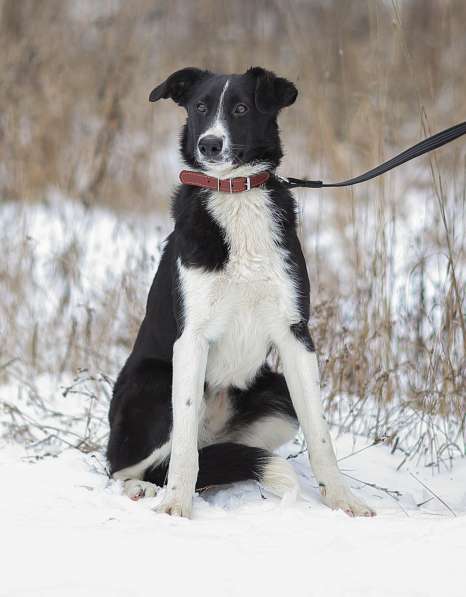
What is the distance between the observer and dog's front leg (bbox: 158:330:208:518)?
2582mm

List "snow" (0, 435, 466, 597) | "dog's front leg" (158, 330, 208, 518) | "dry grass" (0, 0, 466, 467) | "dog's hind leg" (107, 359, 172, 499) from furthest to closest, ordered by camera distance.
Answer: "dry grass" (0, 0, 466, 467), "dog's hind leg" (107, 359, 172, 499), "dog's front leg" (158, 330, 208, 518), "snow" (0, 435, 466, 597)

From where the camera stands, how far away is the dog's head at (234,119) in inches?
104

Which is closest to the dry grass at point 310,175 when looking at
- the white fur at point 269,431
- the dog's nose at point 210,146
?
the white fur at point 269,431

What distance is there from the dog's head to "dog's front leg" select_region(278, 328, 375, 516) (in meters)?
0.60

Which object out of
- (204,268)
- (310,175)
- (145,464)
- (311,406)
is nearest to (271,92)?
(204,268)

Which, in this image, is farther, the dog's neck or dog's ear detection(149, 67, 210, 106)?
dog's ear detection(149, 67, 210, 106)

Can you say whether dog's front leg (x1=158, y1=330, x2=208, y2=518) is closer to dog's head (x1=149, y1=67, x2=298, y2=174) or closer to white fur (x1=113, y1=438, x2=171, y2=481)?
white fur (x1=113, y1=438, x2=171, y2=481)

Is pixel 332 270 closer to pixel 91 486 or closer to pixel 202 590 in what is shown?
pixel 91 486

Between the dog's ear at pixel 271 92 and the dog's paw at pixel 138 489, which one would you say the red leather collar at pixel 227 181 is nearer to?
the dog's ear at pixel 271 92

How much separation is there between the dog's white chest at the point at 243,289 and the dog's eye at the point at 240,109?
0.26 m

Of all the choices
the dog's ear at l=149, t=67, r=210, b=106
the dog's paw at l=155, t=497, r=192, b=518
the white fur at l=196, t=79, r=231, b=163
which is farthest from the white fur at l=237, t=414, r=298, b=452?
the dog's ear at l=149, t=67, r=210, b=106

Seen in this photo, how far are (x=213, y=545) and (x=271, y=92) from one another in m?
1.47

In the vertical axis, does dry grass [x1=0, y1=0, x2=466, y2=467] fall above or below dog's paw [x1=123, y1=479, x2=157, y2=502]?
above

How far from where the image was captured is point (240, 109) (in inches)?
107
